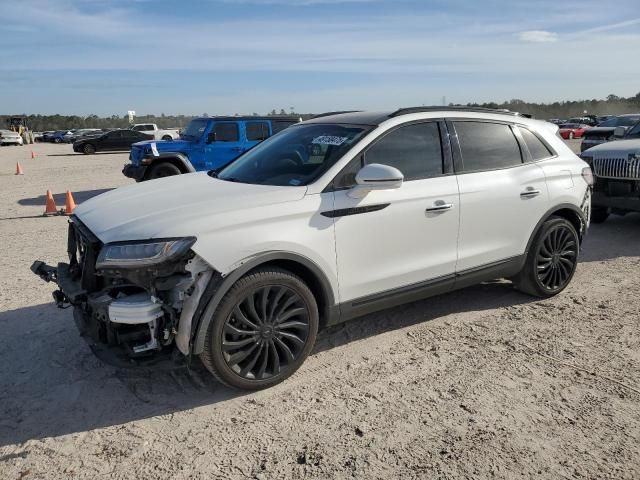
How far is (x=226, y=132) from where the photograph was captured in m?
12.4

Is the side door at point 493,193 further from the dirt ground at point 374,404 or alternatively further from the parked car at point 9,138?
the parked car at point 9,138

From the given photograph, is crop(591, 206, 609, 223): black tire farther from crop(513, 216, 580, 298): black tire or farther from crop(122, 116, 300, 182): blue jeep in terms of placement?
crop(122, 116, 300, 182): blue jeep

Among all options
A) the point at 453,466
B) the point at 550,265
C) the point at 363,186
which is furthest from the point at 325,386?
the point at 550,265

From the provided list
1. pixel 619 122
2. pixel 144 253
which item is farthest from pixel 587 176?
pixel 619 122

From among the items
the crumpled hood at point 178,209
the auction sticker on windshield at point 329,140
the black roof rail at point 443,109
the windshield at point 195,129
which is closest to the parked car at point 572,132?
the windshield at point 195,129

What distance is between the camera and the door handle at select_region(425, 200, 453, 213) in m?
4.23

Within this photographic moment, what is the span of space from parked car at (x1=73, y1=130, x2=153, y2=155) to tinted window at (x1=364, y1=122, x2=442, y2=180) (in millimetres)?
31780

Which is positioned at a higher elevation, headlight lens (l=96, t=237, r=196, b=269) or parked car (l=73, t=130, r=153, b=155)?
parked car (l=73, t=130, r=153, b=155)

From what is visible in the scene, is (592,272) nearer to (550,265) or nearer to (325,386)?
(550,265)

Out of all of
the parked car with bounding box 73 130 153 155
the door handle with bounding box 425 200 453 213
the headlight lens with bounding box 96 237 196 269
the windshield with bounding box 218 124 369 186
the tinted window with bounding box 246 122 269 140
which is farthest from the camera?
the parked car with bounding box 73 130 153 155

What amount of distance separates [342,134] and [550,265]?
2.50m

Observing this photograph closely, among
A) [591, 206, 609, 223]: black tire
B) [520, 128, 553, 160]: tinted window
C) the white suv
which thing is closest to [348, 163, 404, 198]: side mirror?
the white suv

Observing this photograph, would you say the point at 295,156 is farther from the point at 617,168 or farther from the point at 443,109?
the point at 617,168

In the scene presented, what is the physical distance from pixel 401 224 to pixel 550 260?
78.8 inches
